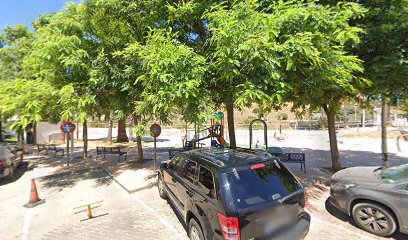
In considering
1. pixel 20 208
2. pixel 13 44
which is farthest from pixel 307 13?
pixel 13 44

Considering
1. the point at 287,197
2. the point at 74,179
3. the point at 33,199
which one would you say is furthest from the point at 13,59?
the point at 287,197

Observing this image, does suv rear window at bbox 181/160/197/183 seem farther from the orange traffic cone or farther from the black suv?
the orange traffic cone

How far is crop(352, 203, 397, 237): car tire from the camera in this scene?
166 inches

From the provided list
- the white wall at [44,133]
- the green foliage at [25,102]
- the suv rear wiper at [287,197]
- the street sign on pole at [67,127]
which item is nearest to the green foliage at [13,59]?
the street sign on pole at [67,127]

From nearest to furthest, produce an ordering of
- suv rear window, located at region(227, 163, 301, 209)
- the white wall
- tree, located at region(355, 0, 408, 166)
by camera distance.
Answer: suv rear window, located at region(227, 163, 301, 209)
tree, located at region(355, 0, 408, 166)
the white wall

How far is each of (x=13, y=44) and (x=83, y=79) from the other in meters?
11.2

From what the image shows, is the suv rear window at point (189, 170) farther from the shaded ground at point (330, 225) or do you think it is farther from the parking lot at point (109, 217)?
the shaded ground at point (330, 225)

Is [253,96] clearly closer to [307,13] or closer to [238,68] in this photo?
[238,68]

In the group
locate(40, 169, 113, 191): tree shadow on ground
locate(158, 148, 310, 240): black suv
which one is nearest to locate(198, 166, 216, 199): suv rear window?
locate(158, 148, 310, 240): black suv

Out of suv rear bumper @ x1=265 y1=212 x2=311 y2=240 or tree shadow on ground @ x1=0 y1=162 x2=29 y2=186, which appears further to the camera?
tree shadow on ground @ x1=0 y1=162 x2=29 y2=186

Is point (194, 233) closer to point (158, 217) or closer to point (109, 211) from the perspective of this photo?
point (158, 217)

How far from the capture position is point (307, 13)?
16.2 feet

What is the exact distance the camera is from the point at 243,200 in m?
3.17

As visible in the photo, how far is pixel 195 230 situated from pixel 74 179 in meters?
7.76
